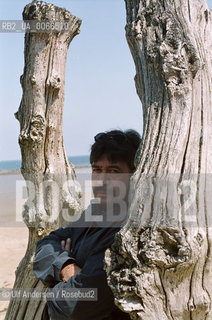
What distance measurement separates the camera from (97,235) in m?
2.23

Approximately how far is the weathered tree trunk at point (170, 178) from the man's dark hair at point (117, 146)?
0.58 meters

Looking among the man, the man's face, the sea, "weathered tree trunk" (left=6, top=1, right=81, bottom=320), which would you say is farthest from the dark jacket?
the sea

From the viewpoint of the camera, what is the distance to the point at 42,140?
382 centimetres

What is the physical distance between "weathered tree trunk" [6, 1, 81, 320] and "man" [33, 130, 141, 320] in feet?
3.67

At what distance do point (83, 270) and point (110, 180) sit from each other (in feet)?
1.85

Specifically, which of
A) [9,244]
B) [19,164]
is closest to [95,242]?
[9,244]

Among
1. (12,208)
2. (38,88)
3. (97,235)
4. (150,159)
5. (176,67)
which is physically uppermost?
(38,88)

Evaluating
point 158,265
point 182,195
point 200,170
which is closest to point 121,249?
point 158,265

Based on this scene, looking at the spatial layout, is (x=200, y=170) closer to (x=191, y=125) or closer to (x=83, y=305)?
(x=191, y=125)

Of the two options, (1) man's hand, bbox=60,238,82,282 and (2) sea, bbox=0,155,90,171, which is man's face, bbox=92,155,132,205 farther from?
(2) sea, bbox=0,155,90,171

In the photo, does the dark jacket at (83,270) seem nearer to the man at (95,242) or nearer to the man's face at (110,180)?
the man at (95,242)

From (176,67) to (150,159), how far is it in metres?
0.42

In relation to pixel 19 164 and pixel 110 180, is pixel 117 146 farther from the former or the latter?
pixel 19 164

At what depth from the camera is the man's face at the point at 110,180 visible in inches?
92.4
